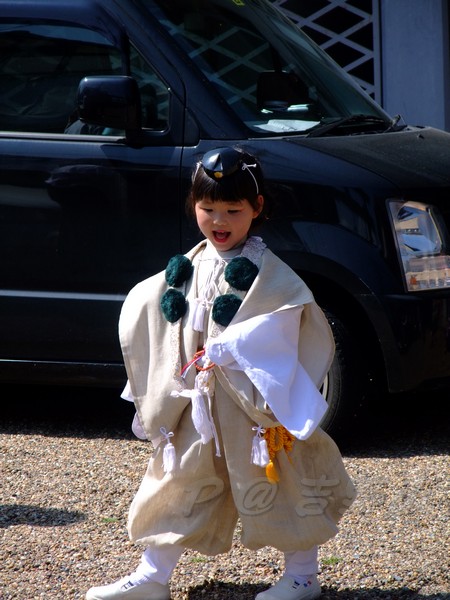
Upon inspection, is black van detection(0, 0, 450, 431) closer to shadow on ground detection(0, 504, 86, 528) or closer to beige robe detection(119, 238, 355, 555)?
shadow on ground detection(0, 504, 86, 528)

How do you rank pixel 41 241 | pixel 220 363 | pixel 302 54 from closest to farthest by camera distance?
pixel 220 363 < pixel 41 241 < pixel 302 54

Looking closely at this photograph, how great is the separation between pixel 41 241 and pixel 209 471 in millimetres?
1925

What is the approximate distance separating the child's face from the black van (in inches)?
53.4

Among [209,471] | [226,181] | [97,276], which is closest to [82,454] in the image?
[97,276]

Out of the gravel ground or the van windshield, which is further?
the van windshield

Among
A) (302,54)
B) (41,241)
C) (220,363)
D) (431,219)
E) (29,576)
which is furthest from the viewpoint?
(302,54)

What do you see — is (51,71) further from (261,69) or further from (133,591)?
(133,591)

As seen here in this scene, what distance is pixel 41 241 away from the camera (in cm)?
478

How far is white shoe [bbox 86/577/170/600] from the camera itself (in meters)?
3.21

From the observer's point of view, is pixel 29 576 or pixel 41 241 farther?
pixel 41 241

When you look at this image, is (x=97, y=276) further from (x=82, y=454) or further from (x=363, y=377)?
(x=363, y=377)

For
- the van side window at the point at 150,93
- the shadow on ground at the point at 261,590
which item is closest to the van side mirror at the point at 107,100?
the van side window at the point at 150,93

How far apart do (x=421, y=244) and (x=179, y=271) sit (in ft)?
5.10

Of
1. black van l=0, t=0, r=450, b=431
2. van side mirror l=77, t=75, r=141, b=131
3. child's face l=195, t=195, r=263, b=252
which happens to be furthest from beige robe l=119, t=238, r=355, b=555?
van side mirror l=77, t=75, r=141, b=131
